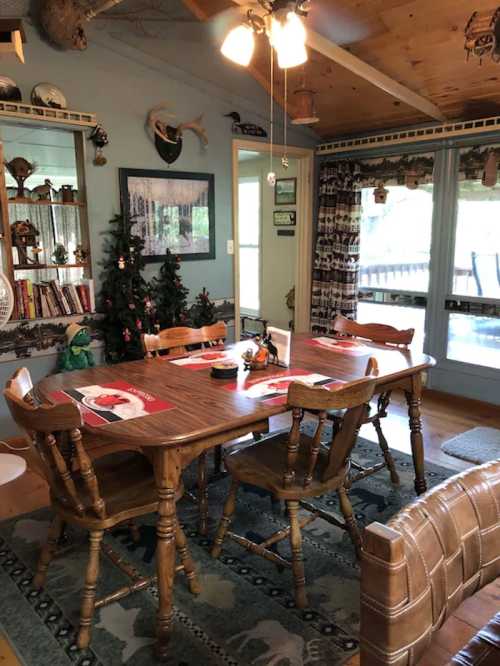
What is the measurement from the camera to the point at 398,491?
2822mm

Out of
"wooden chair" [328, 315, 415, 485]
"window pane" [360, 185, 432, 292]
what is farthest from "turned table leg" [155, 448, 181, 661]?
"window pane" [360, 185, 432, 292]

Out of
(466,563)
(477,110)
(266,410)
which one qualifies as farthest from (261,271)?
(466,563)

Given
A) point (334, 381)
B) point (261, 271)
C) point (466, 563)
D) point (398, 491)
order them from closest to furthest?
point (466, 563) < point (334, 381) < point (398, 491) < point (261, 271)

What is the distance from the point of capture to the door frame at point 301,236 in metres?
4.66

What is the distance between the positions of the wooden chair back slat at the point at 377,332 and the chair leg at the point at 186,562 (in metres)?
1.61

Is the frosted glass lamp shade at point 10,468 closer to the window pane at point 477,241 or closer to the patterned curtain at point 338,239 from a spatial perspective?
the patterned curtain at point 338,239

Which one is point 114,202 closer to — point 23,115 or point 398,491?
point 23,115

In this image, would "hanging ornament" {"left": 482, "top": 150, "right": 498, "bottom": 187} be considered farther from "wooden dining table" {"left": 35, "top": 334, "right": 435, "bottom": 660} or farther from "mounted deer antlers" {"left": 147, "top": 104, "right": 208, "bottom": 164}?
"mounted deer antlers" {"left": 147, "top": 104, "right": 208, "bottom": 164}

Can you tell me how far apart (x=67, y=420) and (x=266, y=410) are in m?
0.68

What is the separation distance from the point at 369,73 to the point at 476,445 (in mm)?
2608

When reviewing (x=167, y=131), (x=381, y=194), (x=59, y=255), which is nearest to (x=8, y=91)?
(x=59, y=255)

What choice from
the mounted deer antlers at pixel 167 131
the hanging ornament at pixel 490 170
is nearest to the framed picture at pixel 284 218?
the mounted deer antlers at pixel 167 131

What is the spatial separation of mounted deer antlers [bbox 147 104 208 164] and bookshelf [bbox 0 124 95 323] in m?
0.59

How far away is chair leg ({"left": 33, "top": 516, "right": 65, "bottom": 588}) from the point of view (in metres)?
2.01
